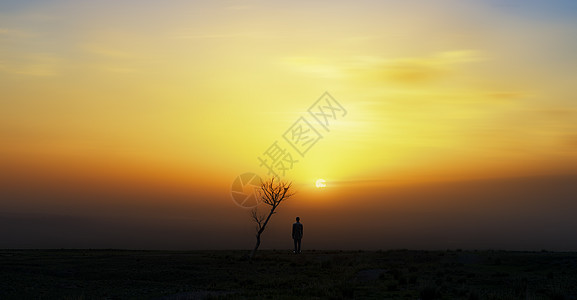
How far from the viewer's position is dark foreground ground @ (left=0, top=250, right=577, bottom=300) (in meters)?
25.7

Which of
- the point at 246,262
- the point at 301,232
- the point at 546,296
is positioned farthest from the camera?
the point at 301,232

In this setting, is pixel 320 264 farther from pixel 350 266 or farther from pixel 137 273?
pixel 137 273

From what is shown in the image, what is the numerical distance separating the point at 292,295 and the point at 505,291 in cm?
1002

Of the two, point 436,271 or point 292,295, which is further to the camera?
point 436,271

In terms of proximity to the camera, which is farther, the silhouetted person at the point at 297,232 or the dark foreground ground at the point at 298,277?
the silhouetted person at the point at 297,232

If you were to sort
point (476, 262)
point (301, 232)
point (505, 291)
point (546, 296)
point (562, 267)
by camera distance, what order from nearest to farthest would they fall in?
point (546, 296)
point (505, 291)
point (562, 267)
point (476, 262)
point (301, 232)

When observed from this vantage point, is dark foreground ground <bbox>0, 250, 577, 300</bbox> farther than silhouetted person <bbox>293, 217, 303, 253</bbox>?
No

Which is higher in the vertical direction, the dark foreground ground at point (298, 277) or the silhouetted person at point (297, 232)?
the silhouetted person at point (297, 232)

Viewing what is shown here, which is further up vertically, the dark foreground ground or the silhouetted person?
the silhouetted person

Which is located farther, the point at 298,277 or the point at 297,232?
the point at 297,232

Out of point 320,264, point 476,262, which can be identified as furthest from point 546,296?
point 320,264

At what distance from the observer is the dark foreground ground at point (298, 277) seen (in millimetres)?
25719

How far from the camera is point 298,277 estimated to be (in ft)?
111

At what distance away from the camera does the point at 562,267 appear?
30766 mm
